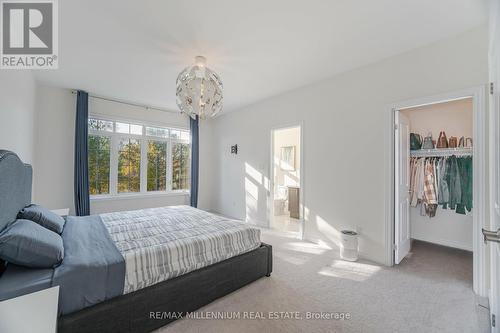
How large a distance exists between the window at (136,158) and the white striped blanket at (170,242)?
1.94 metres

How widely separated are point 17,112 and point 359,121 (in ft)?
14.6

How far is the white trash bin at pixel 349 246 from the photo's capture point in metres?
2.97

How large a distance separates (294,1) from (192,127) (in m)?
4.21

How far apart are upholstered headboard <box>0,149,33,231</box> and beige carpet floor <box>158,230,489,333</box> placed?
1.47m

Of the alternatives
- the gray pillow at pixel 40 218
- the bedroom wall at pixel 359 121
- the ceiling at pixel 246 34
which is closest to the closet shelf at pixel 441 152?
the bedroom wall at pixel 359 121

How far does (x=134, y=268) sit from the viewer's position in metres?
1.68

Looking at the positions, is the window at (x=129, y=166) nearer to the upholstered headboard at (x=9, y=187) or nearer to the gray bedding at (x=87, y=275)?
the upholstered headboard at (x=9, y=187)

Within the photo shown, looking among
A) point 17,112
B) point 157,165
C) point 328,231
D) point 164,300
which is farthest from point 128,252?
point 157,165

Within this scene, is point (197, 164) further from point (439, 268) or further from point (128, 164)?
point (439, 268)

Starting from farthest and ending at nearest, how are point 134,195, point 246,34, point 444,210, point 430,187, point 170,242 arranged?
point 134,195, point 444,210, point 430,187, point 246,34, point 170,242

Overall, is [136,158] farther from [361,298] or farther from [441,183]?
[441,183]

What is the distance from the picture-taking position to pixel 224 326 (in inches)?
69.4

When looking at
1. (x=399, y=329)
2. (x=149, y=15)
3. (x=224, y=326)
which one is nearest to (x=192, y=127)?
(x=149, y=15)

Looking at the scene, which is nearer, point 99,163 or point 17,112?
point 17,112
